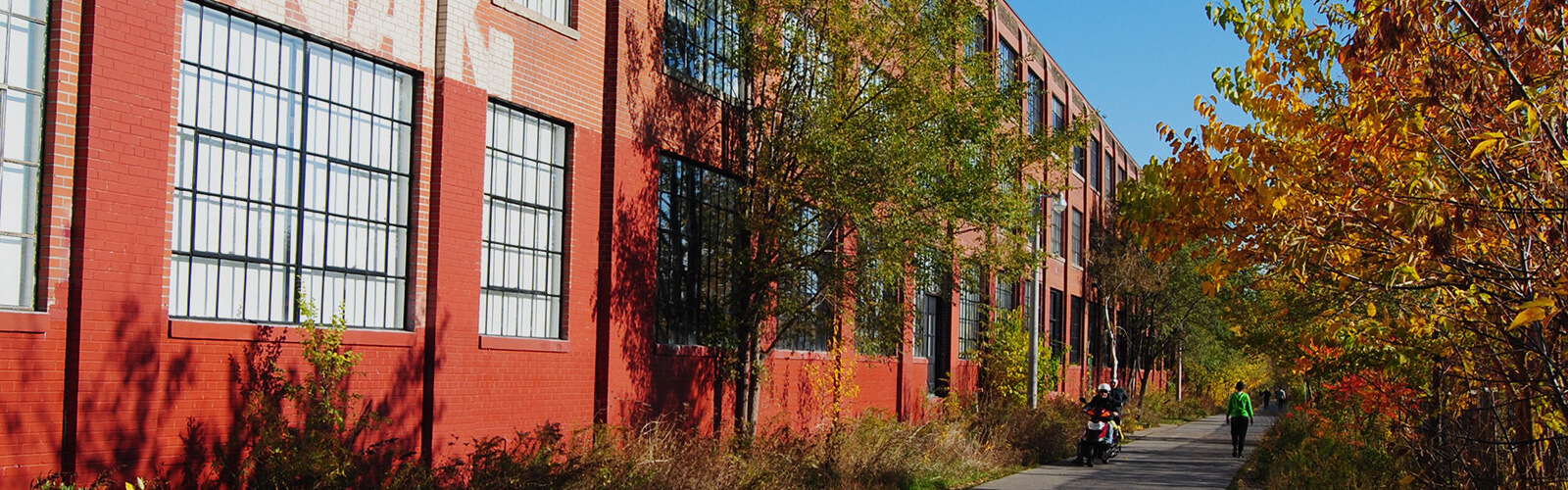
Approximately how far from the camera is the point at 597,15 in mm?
16453

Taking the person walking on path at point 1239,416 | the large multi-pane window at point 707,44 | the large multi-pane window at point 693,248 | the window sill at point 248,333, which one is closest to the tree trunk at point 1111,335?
the person walking on path at point 1239,416

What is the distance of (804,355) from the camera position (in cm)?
2177

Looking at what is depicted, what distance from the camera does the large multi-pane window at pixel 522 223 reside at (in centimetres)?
1480

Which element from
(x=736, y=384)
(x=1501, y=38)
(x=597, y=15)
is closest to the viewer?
(x=1501, y=38)

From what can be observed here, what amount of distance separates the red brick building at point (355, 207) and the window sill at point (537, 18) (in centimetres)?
5

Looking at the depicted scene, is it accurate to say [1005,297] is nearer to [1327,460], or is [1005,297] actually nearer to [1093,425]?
[1093,425]

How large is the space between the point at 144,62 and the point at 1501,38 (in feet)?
31.3

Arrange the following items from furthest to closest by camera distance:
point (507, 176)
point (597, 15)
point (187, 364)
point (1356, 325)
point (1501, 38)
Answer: point (597, 15) < point (507, 176) < point (187, 364) < point (1356, 325) < point (1501, 38)

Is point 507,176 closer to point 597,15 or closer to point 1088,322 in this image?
point 597,15

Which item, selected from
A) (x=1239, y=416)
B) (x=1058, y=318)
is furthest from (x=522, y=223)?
(x=1058, y=318)

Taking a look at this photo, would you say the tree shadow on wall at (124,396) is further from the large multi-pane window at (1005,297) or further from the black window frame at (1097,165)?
the black window frame at (1097,165)

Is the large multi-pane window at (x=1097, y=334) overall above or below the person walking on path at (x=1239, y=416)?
above

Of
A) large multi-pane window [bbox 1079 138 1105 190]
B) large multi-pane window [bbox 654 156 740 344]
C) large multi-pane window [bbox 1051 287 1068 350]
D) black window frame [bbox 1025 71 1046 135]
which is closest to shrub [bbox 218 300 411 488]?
large multi-pane window [bbox 654 156 740 344]

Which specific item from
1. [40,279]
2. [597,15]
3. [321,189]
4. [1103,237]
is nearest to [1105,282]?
[1103,237]
